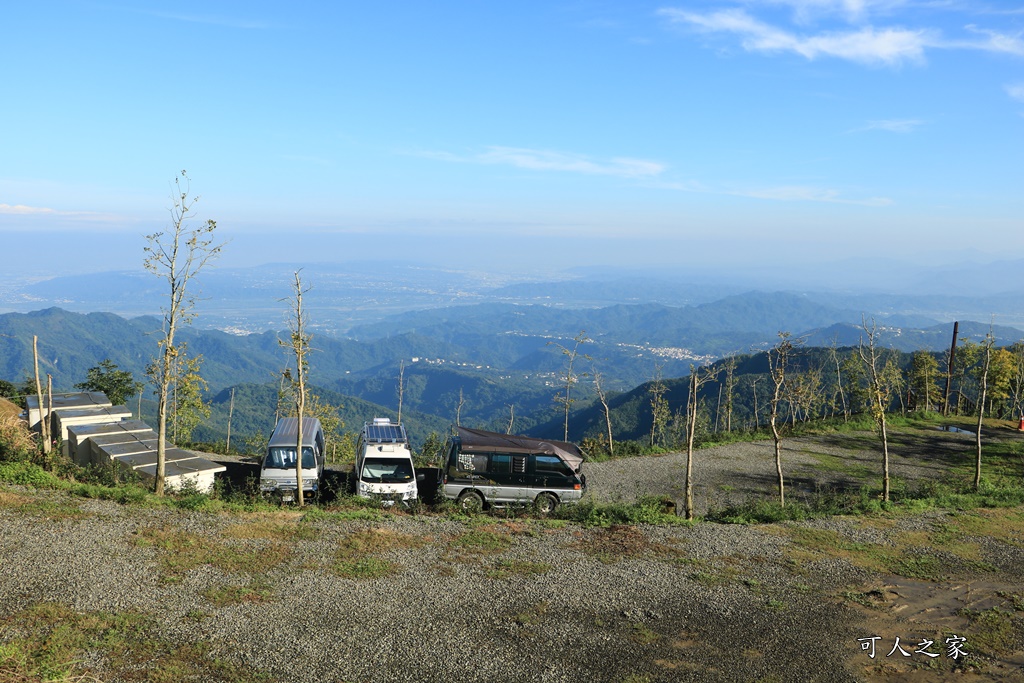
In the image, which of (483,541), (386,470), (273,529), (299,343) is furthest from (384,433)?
(483,541)

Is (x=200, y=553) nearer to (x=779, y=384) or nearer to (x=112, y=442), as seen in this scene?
Result: (x=112, y=442)

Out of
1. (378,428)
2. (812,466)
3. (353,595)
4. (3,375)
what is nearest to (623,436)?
(812,466)

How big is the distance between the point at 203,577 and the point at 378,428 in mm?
8797

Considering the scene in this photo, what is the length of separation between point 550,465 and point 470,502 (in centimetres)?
A: 265

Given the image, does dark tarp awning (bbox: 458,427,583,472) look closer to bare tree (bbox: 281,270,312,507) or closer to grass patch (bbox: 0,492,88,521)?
bare tree (bbox: 281,270,312,507)

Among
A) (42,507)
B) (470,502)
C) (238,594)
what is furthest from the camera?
(470,502)

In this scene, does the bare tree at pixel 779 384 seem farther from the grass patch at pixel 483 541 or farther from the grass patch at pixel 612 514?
the grass patch at pixel 483 541

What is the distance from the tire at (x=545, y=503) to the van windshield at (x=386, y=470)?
142 inches

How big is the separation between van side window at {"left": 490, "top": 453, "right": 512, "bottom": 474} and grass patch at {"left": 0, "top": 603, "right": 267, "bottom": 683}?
9541 mm

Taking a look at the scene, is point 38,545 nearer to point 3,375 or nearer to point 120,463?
point 120,463

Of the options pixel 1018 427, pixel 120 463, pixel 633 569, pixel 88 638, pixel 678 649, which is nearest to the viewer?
pixel 88 638

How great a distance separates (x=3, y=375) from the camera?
19062 centimetres

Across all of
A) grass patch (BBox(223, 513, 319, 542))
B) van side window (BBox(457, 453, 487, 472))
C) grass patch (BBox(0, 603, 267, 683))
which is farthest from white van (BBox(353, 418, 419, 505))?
grass patch (BBox(0, 603, 267, 683))

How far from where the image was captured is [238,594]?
1091cm
